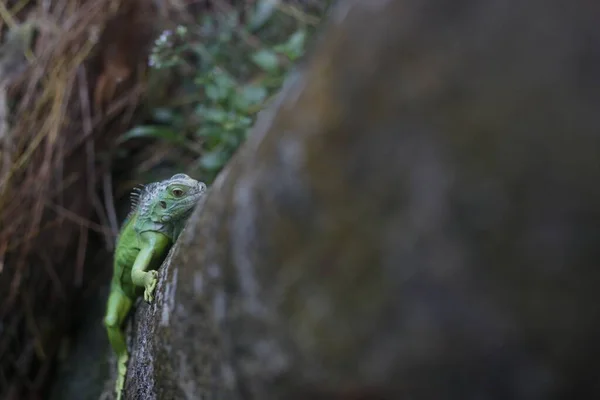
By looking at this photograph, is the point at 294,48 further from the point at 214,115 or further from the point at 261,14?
the point at 261,14

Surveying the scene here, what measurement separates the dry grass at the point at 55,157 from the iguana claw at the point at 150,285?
200cm

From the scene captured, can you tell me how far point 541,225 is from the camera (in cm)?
98

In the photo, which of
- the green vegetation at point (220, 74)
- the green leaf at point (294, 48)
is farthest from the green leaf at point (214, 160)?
the green leaf at point (294, 48)

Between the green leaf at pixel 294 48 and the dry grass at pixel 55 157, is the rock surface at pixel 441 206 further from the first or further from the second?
the dry grass at pixel 55 157

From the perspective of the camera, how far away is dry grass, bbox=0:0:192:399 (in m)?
3.79

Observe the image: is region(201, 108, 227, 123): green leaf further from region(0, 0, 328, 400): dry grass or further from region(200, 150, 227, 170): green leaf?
region(0, 0, 328, 400): dry grass

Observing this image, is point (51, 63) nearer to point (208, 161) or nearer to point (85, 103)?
point (85, 103)

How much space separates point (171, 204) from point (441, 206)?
1.61 metres

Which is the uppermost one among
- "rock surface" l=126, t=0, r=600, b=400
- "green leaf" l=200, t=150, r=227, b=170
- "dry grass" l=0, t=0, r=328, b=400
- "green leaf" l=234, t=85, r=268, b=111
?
"rock surface" l=126, t=0, r=600, b=400

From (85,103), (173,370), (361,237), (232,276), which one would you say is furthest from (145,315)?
(85,103)

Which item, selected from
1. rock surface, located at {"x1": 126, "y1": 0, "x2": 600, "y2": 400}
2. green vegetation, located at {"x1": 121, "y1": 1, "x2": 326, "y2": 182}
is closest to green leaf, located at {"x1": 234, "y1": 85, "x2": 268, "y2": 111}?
green vegetation, located at {"x1": 121, "y1": 1, "x2": 326, "y2": 182}

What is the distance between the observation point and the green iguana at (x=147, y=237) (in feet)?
7.85

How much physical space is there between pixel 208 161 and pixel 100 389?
4.63 feet

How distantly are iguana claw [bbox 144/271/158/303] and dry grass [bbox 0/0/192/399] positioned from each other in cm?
200
